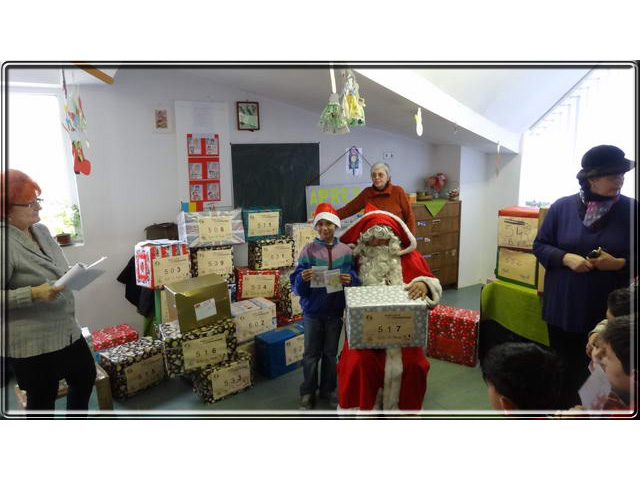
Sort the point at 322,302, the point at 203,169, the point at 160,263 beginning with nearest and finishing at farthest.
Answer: the point at 322,302 → the point at 160,263 → the point at 203,169

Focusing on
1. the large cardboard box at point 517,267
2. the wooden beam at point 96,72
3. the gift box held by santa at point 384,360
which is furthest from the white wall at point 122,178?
the large cardboard box at point 517,267

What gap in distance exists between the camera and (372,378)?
1.59 metres

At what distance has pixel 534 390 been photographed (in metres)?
1.03

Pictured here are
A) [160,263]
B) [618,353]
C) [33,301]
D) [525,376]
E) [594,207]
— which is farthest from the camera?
[160,263]

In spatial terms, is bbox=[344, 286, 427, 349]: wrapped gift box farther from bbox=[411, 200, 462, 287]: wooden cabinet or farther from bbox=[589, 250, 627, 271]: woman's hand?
bbox=[411, 200, 462, 287]: wooden cabinet

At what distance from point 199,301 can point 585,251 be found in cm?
194

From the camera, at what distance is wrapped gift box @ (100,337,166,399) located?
236 centimetres

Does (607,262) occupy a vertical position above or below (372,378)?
above

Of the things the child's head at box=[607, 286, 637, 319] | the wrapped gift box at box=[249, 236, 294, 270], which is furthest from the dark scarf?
the wrapped gift box at box=[249, 236, 294, 270]

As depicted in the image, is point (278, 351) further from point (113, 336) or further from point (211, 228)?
point (113, 336)

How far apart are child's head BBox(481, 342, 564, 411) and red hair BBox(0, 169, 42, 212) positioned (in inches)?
60.3

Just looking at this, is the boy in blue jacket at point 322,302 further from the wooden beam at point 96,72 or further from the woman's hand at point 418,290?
the wooden beam at point 96,72

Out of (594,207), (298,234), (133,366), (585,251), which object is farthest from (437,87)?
(133,366)

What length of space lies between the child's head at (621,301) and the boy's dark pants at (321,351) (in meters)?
1.20
